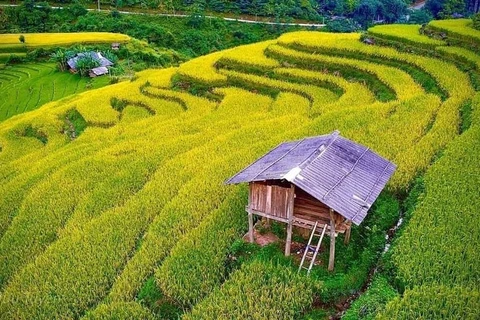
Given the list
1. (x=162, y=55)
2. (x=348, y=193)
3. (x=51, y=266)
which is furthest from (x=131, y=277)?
(x=162, y=55)

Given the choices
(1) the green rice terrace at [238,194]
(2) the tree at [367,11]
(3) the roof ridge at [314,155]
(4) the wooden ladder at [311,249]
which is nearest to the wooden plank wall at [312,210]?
(4) the wooden ladder at [311,249]

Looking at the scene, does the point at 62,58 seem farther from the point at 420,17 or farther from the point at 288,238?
the point at 420,17

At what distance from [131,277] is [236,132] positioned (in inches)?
314

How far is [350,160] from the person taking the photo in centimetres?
978

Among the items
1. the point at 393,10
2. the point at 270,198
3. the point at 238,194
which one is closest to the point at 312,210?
the point at 270,198

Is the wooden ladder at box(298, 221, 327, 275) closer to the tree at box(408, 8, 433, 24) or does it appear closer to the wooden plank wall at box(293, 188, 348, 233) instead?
the wooden plank wall at box(293, 188, 348, 233)

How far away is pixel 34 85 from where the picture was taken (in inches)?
1335

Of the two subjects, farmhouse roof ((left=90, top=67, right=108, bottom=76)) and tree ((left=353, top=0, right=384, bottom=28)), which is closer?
farmhouse roof ((left=90, top=67, right=108, bottom=76))

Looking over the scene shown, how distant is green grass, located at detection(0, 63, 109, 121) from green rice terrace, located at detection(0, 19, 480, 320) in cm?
889

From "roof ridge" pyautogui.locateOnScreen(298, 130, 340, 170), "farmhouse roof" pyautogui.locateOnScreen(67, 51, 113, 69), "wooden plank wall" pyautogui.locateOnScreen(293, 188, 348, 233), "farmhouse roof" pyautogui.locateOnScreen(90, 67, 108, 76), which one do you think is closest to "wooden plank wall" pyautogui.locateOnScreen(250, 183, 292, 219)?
"wooden plank wall" pyautogui.locateOnScreen(293, 188, 348, 233)

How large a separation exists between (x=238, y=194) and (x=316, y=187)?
3518mm

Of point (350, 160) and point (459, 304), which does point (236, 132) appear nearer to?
point (350, 160)

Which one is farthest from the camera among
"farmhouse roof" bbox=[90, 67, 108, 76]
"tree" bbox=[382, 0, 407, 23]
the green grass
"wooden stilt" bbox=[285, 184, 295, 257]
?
"tree" bbox=[382, 0, 407, 23]

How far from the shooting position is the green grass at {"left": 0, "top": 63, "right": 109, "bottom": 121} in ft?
101
